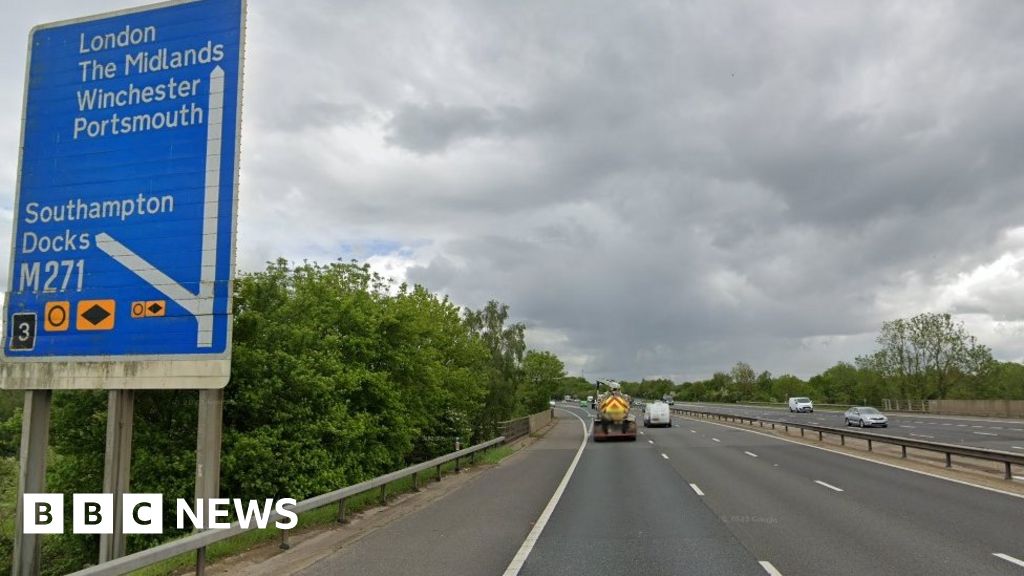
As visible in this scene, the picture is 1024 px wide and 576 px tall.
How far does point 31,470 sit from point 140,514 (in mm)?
3206

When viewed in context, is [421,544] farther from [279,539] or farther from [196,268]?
[196,268]

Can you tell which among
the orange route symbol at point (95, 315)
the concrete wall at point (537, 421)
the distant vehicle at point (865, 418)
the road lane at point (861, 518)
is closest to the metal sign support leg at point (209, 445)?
the orange route symbol at point (95, 315)

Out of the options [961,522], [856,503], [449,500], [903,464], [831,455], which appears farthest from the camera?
[831,455]

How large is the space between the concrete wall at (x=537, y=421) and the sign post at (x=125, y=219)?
41013 mm

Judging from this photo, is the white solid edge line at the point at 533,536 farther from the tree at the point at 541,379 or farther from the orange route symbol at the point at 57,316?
the tree at the point at 541,379

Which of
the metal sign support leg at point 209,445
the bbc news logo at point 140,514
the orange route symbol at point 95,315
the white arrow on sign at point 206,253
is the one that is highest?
the white arrow on sign at point 206,253

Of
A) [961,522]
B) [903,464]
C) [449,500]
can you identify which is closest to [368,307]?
[449,500]

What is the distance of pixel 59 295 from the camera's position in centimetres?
1097

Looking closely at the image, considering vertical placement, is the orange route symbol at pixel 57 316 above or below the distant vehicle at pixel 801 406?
above

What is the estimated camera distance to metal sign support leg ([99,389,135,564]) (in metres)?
10.7

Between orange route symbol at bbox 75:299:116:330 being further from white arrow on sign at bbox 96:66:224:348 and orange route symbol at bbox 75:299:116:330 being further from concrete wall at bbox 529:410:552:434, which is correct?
concrete wall at bbox 529:410:552:434

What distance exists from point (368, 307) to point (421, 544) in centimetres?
1117

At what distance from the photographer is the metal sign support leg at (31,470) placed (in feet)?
34.7

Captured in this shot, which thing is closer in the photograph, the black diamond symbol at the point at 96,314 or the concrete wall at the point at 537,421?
the black diamond symbol at the point at 96,314
